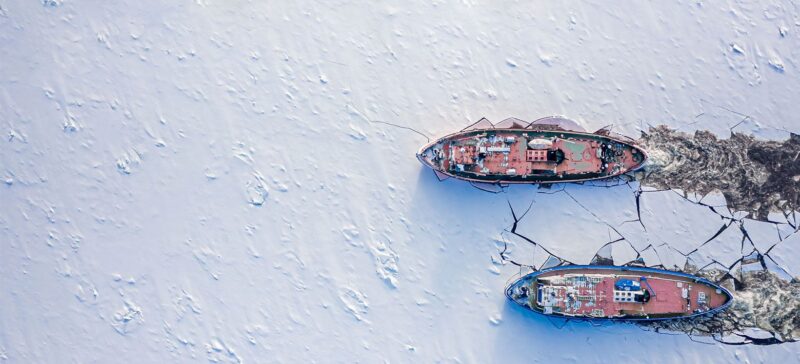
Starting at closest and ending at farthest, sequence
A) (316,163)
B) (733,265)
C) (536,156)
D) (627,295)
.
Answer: (627,295)
(536,156)
(733,265)
(316,163)

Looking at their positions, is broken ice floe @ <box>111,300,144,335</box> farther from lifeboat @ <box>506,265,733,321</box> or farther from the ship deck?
the ship deck

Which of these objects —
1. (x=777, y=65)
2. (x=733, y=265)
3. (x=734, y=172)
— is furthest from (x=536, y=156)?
(x=777, y=65)

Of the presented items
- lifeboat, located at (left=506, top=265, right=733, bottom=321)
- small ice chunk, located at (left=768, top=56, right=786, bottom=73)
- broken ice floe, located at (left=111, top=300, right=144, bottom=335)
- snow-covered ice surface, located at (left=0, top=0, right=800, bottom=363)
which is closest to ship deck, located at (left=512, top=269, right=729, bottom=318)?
lifeboat, located at (left=506, top=265, right=733, bottom=321)

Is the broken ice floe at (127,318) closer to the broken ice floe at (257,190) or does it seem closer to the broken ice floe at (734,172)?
the broken ice floe at (257,190)

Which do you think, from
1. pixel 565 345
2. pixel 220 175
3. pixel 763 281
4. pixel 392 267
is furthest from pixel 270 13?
pixel 763 281

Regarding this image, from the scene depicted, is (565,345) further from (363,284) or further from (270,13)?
(270,13)

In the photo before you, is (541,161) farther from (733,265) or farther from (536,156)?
(733,265)
